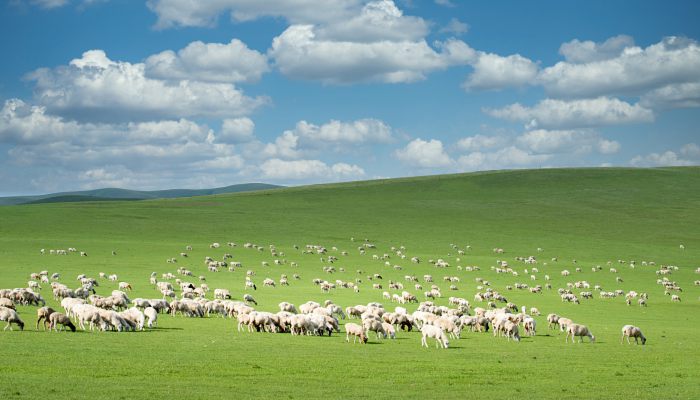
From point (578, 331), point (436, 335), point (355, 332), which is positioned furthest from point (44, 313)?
point (578, 331)

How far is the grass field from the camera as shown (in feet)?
67.4

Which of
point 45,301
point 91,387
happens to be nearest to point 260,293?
point 45,301

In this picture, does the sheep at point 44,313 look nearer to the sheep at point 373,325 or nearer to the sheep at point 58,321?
the sheep at point 58,321

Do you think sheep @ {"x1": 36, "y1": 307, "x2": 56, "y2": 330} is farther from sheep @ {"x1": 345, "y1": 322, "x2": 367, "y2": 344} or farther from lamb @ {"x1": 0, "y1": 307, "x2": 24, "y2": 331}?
sheep @ {"x1": 345, "y1": 322, "x2": 367, "y2": 344}

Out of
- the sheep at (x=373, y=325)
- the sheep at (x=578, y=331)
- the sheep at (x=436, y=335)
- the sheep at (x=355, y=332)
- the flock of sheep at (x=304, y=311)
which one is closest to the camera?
the sheep at (x=436, y=335)

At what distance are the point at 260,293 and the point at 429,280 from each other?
1881 cm

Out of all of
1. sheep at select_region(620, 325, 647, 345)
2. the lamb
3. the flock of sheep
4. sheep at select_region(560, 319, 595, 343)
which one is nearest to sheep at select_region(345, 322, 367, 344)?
the flock of sheep

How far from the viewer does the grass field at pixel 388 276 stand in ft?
67.4

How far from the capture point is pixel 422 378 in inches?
850

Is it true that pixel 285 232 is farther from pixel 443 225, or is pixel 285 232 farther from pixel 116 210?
pixel 116 210

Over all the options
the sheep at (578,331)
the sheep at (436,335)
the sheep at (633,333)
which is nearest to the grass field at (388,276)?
the sheep at (436,335)

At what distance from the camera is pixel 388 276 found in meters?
Result: 66.3

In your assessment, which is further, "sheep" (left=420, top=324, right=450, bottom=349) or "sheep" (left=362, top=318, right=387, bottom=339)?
"sheep" (left=362, top=318, right=387, bottom=339)

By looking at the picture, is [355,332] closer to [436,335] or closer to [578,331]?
[436,335]
